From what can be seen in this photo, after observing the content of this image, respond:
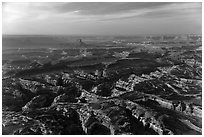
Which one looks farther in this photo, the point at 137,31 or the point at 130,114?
the point at 137,31

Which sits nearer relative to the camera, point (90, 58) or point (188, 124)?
point (188, 124)

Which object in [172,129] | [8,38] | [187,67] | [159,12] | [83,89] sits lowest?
[172,129]

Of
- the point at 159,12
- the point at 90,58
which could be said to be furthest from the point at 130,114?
the point at 159,12

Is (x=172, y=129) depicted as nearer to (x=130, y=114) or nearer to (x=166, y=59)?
(x=130, y=114)

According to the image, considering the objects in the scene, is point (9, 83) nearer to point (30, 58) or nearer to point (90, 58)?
point (30, 58)

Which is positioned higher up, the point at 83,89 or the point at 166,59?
the point at 166,59

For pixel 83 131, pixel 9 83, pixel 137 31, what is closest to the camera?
pixel 83 131

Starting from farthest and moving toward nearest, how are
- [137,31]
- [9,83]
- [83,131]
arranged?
[137,31] < [9,83] < [83,131]

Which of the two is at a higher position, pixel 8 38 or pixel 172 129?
pixel 8 38

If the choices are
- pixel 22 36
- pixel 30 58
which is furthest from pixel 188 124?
pixel 22 36
